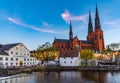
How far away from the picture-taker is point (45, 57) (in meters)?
83.9

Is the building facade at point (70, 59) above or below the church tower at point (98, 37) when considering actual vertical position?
below

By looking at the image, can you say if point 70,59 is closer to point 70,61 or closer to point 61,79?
point 70,61

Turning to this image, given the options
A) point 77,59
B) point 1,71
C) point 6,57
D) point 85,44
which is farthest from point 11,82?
point 85,44

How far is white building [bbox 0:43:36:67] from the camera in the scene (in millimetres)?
61281

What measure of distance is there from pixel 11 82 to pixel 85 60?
54.9 meters

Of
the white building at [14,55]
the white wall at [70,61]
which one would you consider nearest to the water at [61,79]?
the white building at [14,55]

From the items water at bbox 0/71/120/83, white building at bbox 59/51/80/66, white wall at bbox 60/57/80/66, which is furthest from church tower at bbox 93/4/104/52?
water at bbox 0/71/120/83

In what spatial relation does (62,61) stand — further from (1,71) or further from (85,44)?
(85,44)

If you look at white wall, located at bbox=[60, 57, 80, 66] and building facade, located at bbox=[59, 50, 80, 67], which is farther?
building facade, located at bbox=[59, 50, 80, 67]

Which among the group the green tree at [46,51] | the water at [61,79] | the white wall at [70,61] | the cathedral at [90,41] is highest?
the cathedral at [90,41]

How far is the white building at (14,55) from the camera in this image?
201 feet

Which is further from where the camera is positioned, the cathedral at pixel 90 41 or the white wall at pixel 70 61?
the cathedral at pixel 90 41

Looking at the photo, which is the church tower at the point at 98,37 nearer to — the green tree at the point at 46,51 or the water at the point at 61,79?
the green tree at the point at 46,51

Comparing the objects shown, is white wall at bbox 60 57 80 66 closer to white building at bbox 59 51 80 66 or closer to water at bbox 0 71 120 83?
white building at bbox 59 51 80 66
